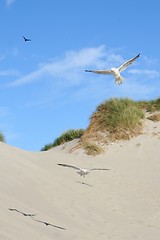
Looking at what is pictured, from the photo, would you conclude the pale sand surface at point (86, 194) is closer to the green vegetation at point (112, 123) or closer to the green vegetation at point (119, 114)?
the green vegetation at point (112, 123)

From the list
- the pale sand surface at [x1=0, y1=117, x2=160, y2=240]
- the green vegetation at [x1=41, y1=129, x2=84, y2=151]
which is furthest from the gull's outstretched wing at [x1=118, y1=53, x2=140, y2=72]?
the green vegetation at [x1=41, y1=129, x2=84, y2=151]

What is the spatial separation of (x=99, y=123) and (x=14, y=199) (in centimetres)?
1225

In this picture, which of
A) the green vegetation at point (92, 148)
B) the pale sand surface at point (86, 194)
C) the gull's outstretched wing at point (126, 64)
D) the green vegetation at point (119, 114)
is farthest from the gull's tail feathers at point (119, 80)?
the green vegetation at point (119, 114)

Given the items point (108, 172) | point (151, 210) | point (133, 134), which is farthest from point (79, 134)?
point (151, 210)

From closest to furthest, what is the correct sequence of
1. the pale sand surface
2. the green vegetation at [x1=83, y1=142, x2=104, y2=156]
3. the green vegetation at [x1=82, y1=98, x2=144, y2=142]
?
the pale sand surface → the green vegetation at [x1=83, y1=142, x2=104, y2=156] → the green vegetation at [x1=82, y1=98, x2=144, y2=142]

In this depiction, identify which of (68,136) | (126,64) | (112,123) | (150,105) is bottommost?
(126,64)

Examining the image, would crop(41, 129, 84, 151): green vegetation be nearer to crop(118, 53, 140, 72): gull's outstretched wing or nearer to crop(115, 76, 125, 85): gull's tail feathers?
crop(118, 53, 140, 72): gull's outstretched wing

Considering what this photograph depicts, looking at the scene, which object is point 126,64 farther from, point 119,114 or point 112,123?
point 119,114

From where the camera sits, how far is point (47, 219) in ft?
30.0

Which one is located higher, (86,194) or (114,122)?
(114,122)

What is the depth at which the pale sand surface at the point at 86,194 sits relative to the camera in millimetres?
8809

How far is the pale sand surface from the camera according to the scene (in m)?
8.81

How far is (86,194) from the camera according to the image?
→ 44.4 feet

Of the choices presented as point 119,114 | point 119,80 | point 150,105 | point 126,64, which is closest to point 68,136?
point 119,114
